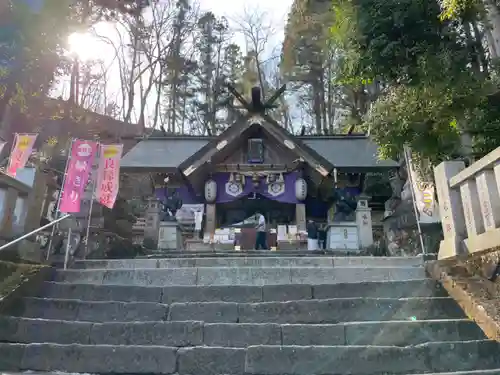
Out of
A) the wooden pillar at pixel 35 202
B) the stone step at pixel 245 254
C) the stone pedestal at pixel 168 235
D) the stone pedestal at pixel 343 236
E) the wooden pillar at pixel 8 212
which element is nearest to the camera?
the wooden pillar at pixel 8 212

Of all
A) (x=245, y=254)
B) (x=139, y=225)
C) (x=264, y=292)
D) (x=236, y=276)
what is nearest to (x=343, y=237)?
(x=245, y=254)

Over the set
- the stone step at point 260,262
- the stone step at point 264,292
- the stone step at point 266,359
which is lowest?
the stone step at point 266,359

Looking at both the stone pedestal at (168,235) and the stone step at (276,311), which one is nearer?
the stone step at (276,311)

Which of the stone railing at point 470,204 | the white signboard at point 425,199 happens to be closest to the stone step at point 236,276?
the stone railing at point 470,204

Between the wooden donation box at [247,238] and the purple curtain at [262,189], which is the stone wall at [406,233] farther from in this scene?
the wooden donation box at [247,238]

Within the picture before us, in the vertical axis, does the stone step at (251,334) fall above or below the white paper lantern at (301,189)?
below

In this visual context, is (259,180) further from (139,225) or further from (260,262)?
(260,262)

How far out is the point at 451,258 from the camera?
5059 mm

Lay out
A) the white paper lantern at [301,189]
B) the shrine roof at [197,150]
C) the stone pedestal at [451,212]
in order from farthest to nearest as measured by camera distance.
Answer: the shrine roof at [197,150] < the white paper lantern at [301,189] < the stone pedestal at [451,212]

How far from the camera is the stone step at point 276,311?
4.32 metres

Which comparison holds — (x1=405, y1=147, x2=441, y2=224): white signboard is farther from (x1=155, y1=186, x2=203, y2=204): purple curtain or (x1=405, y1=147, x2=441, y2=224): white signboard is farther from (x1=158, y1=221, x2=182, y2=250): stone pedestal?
(x1=155, y1=186, x2=203, y2=204): purple curtain

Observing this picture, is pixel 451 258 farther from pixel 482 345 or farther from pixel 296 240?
pixel 296 240

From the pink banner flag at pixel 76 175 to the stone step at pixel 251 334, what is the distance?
3939 millimetres

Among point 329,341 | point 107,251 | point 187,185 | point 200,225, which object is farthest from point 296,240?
point 329,341
